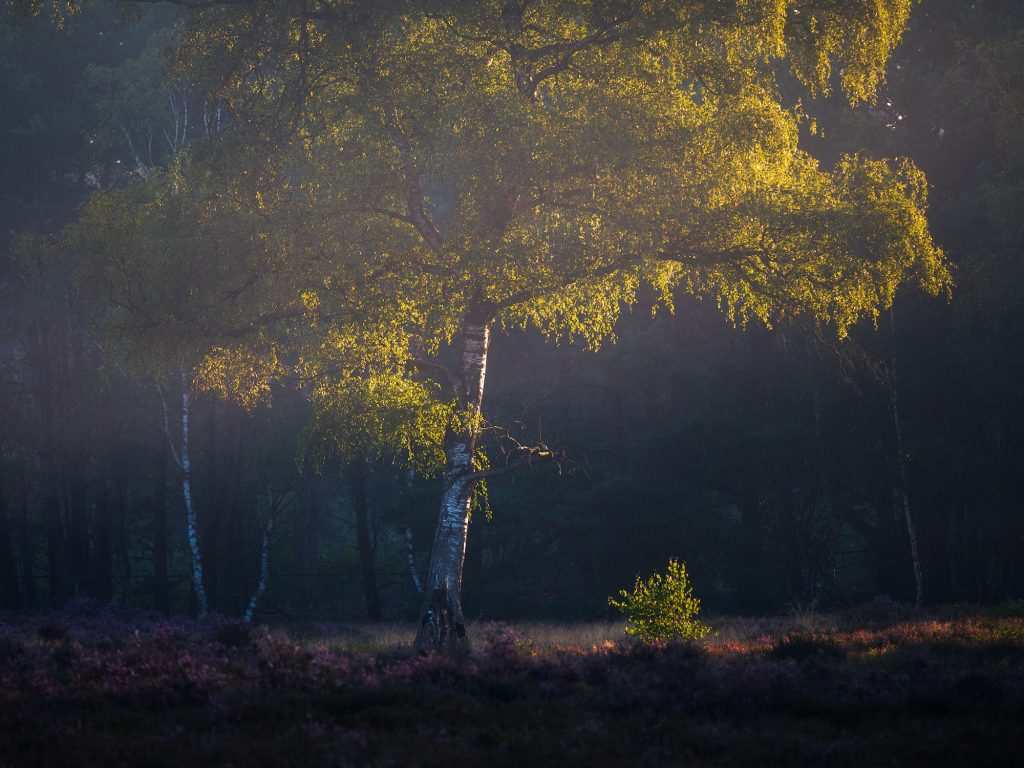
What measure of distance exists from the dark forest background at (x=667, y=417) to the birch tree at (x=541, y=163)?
1031 centimetres

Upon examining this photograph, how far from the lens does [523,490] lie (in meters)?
31.8

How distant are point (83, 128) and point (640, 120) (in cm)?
2575

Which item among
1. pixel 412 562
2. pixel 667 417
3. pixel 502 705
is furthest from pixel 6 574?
pixel 502 705

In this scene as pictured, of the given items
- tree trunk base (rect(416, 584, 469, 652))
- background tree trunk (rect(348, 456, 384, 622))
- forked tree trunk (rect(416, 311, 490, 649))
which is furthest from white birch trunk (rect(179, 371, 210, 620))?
tree trunk base (rect(416, 584, 469, 652))

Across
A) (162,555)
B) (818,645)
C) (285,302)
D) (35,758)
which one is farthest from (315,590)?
(35,758)

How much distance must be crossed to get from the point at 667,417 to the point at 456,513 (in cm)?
1673

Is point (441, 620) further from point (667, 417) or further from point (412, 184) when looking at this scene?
point (667, 417)

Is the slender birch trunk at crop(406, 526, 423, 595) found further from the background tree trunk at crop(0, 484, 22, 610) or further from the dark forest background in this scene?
the background tree trunk at crop(0, 484, 22, 610)

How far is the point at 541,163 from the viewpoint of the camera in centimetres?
1474

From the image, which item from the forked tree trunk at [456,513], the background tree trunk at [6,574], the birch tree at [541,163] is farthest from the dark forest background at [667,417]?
the forked tree trunk at [456,513]

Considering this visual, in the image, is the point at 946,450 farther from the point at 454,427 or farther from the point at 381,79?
the point at 381,79

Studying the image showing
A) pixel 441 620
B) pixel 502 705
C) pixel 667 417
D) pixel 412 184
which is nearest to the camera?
pixel 502 705

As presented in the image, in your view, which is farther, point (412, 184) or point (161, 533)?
point (161, 533)

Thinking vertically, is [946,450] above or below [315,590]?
above
